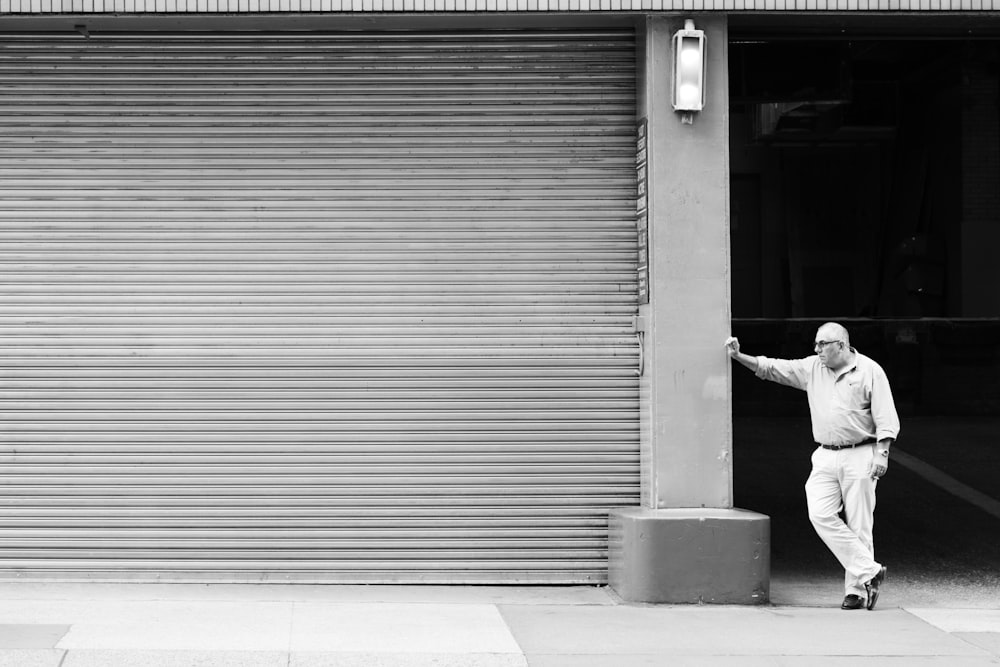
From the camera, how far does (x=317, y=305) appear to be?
8.99m

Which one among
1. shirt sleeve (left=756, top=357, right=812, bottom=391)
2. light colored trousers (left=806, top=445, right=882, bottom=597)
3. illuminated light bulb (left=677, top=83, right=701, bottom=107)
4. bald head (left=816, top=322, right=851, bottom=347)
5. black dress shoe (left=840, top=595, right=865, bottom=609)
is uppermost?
illuminated light bulb (left=677, top=83, right=701, bottom=107)

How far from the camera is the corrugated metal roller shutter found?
29.2 ft

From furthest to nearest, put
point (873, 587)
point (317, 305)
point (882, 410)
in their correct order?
1. point (317, 305)
2. point (873, 587)
3. point (882, 410)

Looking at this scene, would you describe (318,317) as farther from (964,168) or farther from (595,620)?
(964,168)

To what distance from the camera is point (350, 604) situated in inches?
322

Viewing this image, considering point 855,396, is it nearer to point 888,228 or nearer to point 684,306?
point 684,306

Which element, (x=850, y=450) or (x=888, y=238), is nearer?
(x=850, y=450)

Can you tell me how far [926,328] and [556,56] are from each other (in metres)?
15.8

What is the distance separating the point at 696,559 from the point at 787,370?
1.43 metres

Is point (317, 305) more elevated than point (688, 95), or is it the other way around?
point (688, 95)

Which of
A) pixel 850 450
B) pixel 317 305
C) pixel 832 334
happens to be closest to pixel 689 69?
pixel 832 334

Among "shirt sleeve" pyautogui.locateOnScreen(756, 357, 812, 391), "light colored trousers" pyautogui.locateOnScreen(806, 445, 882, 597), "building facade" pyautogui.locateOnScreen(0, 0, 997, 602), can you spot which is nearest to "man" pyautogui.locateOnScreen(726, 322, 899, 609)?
"light colored trousers" pyautogui.locateOnScreen(806, 445, 882, 597)

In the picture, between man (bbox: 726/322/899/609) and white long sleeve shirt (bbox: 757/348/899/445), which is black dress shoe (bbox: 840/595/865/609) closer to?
man (bbox: 726/322/899/609)

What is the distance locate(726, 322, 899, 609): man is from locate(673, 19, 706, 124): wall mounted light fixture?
5.46ft
